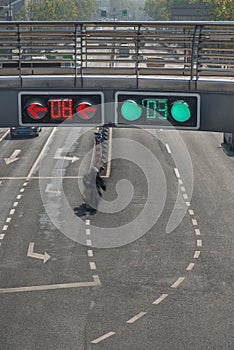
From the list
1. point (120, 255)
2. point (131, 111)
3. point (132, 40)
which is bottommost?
point (120, 255)

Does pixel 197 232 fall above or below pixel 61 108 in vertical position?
below

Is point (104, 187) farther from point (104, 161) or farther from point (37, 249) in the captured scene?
point (37, 249)

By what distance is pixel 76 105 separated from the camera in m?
15.9

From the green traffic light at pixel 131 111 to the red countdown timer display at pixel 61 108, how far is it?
1.81 ft

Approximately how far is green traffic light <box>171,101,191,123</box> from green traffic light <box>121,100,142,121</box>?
0.83 metres

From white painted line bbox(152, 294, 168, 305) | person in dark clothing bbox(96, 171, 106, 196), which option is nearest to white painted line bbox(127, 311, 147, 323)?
white painted line bbox(152, 294, 168, 305)

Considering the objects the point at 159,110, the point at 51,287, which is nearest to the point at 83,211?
the point at 51,287

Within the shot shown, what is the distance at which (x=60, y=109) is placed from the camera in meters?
15.9

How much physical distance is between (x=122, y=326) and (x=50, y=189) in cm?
1892

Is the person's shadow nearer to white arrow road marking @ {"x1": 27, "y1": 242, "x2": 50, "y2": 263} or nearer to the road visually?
the road

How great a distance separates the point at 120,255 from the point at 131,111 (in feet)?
52.8

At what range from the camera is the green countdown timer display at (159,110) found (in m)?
15.4

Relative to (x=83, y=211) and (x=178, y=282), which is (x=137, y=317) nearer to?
(x=178, y=282)

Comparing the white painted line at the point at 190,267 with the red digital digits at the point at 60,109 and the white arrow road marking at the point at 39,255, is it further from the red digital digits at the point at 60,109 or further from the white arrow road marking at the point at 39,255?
the red digital digits at the point at 60,109
